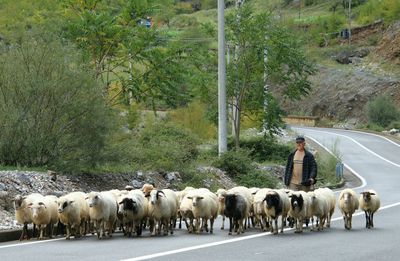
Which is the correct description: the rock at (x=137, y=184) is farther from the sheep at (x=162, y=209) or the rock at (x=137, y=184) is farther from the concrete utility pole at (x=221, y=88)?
the concrete utility pole at (x=221, y=88)

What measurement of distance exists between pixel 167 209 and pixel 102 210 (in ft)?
5.28

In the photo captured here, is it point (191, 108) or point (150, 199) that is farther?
point (191, 108)

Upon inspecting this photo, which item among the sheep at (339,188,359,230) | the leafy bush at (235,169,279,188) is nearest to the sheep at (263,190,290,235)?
the sheep at (339,188,359,230)

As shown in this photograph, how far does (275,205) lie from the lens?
1784 centimetres

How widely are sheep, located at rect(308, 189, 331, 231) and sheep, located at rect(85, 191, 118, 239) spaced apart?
4.42m

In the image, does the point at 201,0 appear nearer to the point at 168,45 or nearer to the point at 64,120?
the point at 168,45

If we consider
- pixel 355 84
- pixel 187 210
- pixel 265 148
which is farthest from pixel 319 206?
pixel 355 84

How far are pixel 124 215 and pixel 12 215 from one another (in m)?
3.17

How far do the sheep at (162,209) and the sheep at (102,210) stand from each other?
835 millimetres

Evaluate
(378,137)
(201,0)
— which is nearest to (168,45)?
(378,137)

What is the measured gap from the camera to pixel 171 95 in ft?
125

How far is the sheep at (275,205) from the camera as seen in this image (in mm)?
17828

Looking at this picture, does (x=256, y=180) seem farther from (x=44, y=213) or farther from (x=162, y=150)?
(x=44, y=213)

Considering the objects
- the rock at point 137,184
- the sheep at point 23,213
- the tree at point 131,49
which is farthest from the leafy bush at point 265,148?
the sheep at point 23,213
